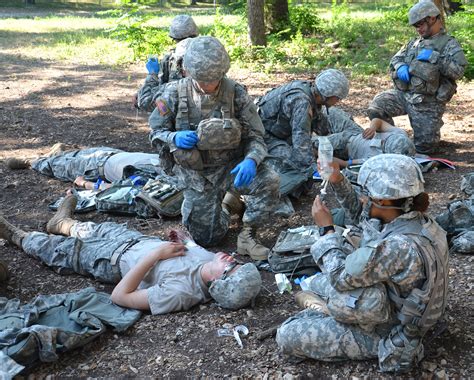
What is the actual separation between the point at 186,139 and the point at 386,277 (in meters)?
2.29

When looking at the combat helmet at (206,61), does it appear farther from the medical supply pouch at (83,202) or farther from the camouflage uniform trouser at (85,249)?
the medical supply pouch at (83,202)

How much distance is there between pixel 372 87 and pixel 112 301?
7.33 m

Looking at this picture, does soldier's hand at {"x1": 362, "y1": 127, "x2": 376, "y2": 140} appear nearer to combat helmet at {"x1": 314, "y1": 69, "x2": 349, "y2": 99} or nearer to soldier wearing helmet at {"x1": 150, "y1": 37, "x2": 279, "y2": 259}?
combat helmet at {"x1": 314, "y1": 69, "x2": 349, "y2": 99}

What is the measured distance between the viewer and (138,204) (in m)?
5.62

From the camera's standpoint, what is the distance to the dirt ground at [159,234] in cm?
337

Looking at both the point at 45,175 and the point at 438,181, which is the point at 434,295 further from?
the point at 45,175

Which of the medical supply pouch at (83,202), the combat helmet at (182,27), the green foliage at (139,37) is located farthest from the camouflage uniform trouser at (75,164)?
the green foliage at (139,37)

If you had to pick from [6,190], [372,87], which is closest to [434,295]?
[6,190]

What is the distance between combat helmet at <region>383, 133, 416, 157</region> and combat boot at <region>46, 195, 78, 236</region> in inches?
125

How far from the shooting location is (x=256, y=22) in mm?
11758

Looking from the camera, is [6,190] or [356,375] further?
[6,190]

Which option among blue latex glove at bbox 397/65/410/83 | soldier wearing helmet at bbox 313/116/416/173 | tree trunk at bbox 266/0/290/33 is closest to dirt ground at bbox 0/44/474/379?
soldier wearing helmet at bbox 313/116/416/173

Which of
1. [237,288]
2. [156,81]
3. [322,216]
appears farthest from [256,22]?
[322,216]

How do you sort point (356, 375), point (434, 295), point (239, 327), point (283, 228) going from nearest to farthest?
point (434, 295) < point (356, 375) < point (239, 327) < point (283, 228)
